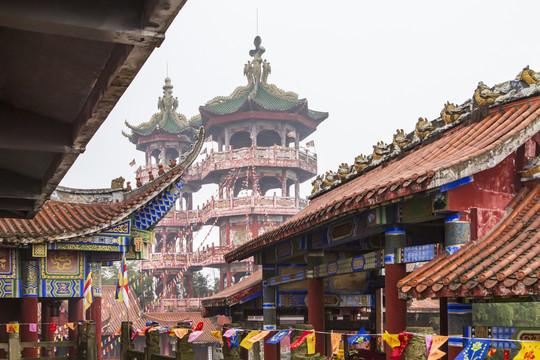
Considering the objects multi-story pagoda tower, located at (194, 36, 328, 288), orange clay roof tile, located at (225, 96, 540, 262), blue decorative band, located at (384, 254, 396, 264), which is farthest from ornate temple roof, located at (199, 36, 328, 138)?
blue decorative band, located at (384, 254, 396, 264)

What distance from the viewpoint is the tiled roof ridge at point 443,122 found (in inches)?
388

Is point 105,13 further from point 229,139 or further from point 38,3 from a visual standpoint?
point 229,139

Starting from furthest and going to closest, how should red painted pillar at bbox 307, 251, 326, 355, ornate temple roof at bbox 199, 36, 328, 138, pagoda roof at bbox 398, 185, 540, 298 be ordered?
1. ornate temple roof at bbox 199, 36, 328, 138
2. red painted pillar at bbox 307, 251, 326, 355
3. pagoda roof at bbox 398, 185, 540, 298

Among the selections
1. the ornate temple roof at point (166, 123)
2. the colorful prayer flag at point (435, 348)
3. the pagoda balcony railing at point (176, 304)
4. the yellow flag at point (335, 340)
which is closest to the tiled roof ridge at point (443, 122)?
the yellow flag at point (335, 340)

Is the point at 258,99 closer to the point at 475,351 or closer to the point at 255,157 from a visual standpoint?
the point at 255,157

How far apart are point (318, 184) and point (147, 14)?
545 inches

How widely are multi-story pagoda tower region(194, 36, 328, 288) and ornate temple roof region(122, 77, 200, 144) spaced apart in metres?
6.16

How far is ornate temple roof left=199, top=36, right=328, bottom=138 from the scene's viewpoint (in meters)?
48.0

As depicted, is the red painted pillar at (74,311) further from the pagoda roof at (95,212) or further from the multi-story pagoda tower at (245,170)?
the multi-story pagoda tower at (245,170)

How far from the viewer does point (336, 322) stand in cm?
1584

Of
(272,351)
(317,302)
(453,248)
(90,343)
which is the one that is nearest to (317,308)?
(317,302)

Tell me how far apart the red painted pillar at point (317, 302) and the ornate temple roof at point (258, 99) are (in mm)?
34142

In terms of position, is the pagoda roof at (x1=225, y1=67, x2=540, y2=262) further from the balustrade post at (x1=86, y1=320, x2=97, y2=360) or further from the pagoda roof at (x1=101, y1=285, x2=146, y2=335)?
the pagoda roof at (x1=101, y1=285, x2=146, y2=335)

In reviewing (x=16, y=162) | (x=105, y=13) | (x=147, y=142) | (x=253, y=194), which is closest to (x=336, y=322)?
(x=16, y=162)
